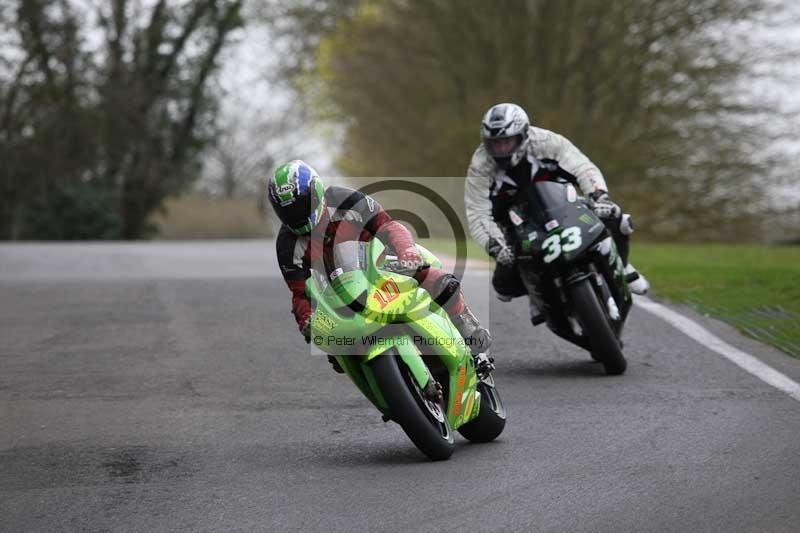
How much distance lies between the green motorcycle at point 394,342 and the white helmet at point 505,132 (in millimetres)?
2542

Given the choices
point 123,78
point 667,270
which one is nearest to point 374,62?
point 123,78

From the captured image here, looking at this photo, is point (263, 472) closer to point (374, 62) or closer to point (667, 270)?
point (667, 270)

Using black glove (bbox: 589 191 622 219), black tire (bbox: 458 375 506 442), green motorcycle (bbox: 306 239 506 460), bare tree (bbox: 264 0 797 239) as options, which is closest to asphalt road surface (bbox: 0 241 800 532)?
black tire (bbox: 458 375 506 442)

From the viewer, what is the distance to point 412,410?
6234mm

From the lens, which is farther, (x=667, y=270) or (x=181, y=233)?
(x=181, y=233)

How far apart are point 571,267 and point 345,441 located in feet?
8.12

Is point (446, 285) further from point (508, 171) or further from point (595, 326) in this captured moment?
point (508, 171)

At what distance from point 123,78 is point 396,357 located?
36.3m

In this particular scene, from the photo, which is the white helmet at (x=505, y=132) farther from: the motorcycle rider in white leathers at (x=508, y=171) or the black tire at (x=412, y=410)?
the black tire at (x=412, y=410)

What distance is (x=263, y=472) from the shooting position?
21.0 ft

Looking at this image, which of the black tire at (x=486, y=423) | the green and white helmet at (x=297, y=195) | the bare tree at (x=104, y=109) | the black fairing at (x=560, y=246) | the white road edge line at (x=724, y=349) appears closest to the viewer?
the green and white helmet at (x=297, y=195)

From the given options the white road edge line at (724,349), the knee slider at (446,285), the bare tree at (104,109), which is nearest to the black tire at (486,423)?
the knee slider at (446,285)

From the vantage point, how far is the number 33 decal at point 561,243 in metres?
8.85

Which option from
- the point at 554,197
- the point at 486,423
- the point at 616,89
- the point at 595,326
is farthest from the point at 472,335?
the point at 616,89
